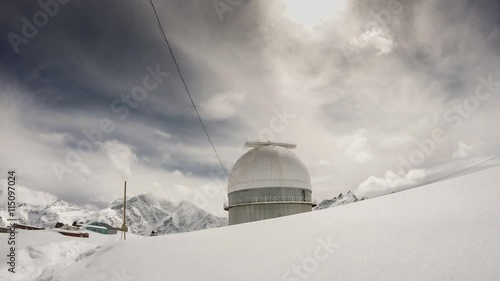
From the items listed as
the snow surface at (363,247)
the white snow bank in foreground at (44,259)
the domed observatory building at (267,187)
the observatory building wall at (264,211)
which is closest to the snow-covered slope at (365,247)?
the snow surface at (363,247)

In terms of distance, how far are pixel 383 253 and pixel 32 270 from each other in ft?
43.8

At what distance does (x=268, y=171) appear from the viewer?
30781mm

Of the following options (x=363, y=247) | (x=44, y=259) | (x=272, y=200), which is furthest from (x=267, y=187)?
(x=363, y=247)

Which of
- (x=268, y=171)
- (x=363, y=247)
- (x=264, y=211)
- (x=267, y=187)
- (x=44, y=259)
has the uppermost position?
(x=268, y=171)

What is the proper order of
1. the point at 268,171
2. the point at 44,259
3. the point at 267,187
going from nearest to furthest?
the point at 44,259 < the point at 267,187 < the point at 268,171

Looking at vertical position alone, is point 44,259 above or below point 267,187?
below

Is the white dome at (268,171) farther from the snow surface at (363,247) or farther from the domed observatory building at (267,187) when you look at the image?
the snow surface at (363,247)

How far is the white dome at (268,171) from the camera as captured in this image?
3055 centimetres

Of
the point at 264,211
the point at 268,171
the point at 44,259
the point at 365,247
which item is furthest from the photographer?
the point at 268,171

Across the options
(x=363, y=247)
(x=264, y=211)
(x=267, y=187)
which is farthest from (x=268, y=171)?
(x=363, y=247)

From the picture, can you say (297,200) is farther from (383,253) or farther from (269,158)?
(383,253)

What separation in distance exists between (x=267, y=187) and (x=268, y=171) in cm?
167

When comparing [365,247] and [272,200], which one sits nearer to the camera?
[365,247]

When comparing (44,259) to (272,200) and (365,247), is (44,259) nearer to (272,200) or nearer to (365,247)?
(365,247)
